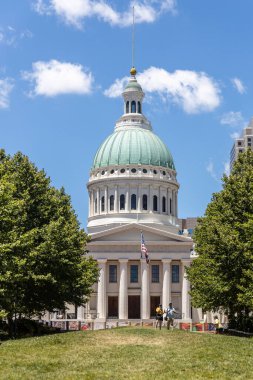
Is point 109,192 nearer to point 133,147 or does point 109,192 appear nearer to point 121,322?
point 133,147

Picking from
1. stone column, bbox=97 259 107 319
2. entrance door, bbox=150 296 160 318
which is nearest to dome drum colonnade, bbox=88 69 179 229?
stone column, bbox=97 259 107 319

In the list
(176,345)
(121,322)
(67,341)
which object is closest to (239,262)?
(176,345)

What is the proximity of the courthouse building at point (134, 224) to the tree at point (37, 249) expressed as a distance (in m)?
39.6

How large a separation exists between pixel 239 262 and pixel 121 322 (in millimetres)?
38835

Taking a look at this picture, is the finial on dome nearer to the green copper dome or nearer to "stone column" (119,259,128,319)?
the green copper dome

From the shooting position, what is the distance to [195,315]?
9775 cm

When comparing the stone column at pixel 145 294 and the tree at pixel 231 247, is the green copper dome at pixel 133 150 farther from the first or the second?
the tree at pixel 231 247

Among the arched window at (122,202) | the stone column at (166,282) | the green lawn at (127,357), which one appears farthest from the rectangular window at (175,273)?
the green lawn at (127,357)

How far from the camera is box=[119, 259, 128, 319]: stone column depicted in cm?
9525

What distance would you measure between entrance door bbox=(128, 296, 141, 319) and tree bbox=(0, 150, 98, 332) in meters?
41.1

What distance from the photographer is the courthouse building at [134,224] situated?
96125mm

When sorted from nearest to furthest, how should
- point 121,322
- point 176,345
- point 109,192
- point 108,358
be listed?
point 108,358 → point 176,345 → point 121,322 → point 109,192

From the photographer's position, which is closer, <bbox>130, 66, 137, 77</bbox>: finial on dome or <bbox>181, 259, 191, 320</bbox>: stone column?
<bbox>181, 259, 191, 320</bbox>: stone column

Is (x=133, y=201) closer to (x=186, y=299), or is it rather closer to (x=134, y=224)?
(x=134, y=224)
